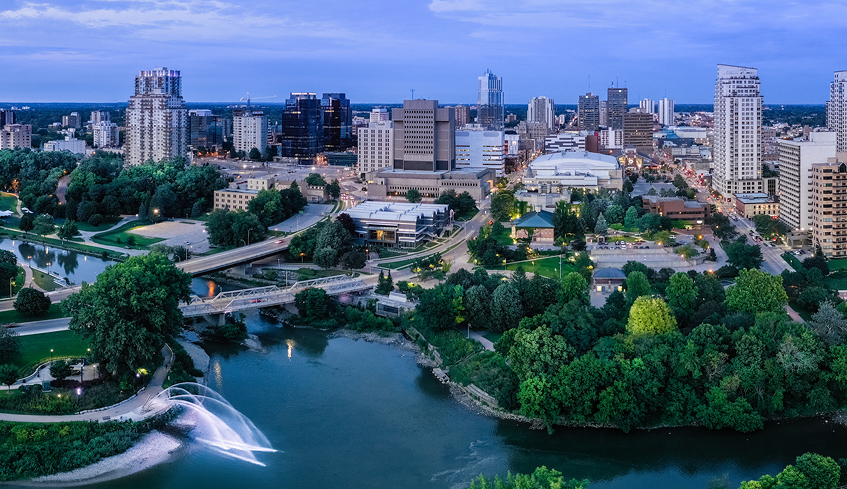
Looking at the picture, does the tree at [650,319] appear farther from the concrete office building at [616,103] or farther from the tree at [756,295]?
the concrete office building at [616,103]

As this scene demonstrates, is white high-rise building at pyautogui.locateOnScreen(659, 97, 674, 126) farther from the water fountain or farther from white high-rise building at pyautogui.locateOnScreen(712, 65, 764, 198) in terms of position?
the water fountain

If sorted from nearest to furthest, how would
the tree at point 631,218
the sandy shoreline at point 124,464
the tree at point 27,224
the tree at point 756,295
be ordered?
the sandy shoreline at point 124,464
the tree at point 756,295
the tree at point 631,218
the tree at point 27,224

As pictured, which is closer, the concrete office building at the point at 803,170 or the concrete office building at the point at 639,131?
the concrete office building at the point at 803,170

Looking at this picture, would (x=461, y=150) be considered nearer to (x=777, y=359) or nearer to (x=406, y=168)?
(x=406, y=168)

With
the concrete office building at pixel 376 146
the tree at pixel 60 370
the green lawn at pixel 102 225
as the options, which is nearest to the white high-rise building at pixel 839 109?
the concrete office building at pixel 376 146

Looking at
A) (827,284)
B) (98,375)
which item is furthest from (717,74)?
(98,375)

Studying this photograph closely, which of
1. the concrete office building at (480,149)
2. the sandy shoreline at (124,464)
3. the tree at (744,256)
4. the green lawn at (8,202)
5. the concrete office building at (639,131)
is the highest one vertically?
the concrete office building at (639,131)

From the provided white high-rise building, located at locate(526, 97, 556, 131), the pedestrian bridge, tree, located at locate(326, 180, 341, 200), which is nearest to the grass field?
the pedestrian bridge
